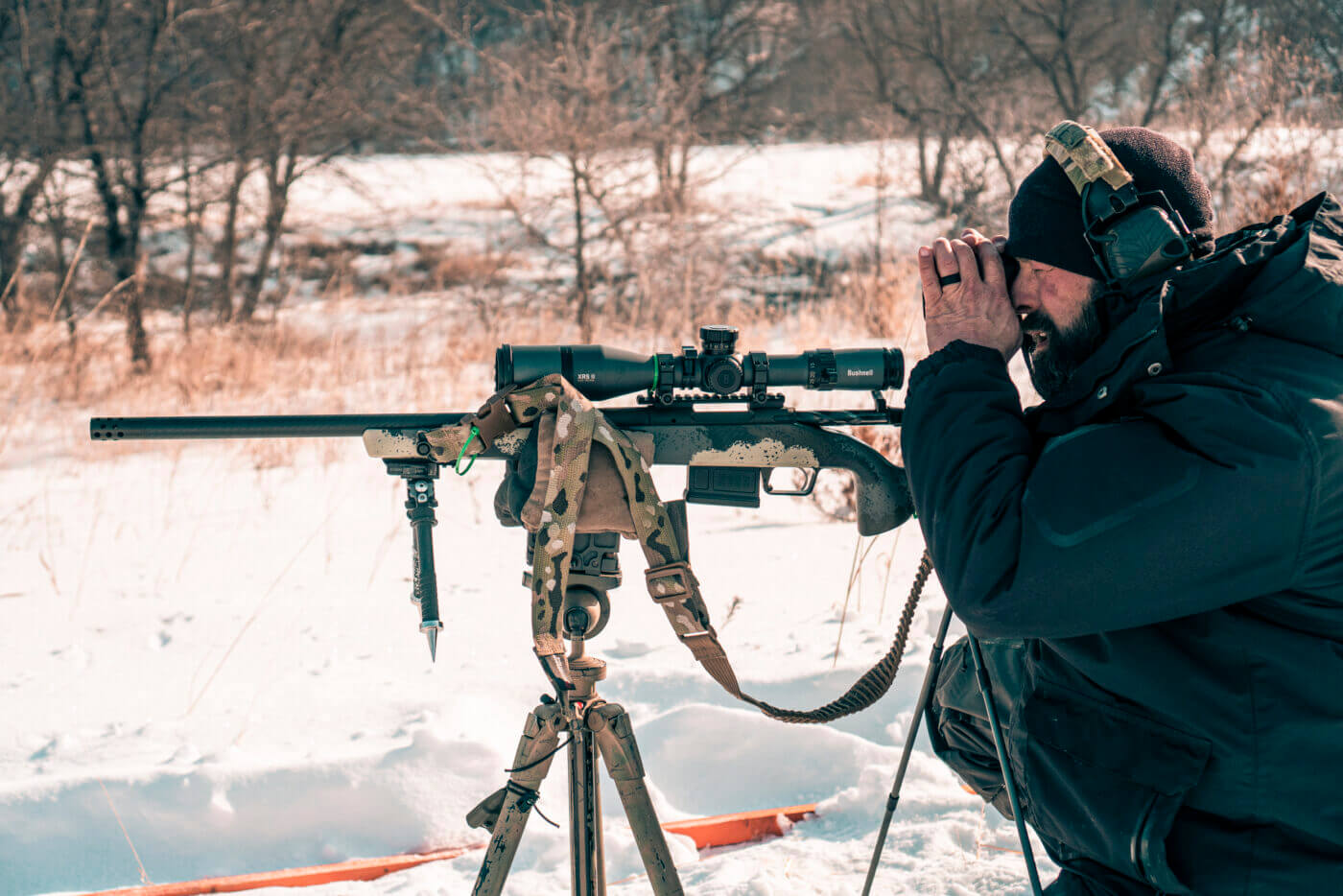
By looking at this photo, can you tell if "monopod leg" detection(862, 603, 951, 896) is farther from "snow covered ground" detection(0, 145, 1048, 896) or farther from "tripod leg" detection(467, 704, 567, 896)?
"tripod leg" detection(467, 704, 567, 896)

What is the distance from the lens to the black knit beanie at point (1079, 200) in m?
1.67

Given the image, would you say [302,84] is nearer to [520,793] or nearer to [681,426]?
[681,426]

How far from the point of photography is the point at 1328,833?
1.43 meters

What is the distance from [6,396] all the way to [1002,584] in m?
8.49

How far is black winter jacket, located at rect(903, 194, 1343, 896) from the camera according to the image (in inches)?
53.7

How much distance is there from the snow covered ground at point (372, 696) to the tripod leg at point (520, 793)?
628 millimetres

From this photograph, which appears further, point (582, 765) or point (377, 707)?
point (377, 707)

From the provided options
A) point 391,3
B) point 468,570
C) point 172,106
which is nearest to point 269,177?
point 172,106

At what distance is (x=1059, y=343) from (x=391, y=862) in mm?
2119

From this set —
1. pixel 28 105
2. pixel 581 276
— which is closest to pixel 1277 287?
pixel 581 276

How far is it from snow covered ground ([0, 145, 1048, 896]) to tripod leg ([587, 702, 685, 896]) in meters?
0.51

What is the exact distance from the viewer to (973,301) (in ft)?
5.72

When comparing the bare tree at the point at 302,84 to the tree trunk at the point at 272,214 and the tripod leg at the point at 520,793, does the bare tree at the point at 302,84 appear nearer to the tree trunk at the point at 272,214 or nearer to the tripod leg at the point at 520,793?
the tree trunk at the point at 272,214

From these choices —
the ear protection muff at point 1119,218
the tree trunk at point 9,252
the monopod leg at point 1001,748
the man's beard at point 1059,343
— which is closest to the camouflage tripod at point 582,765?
the monopod leg at point 1001,748
